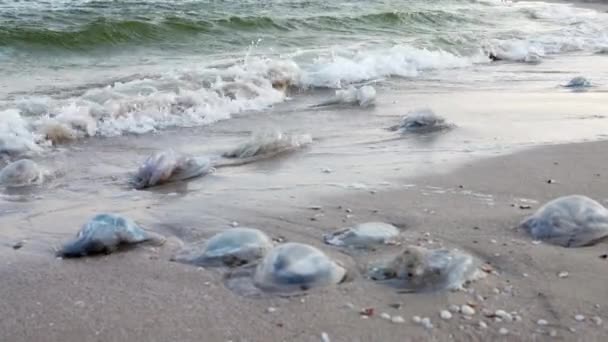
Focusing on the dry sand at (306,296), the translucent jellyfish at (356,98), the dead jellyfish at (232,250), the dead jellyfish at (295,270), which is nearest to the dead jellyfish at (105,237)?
the dry sand at (306,296)

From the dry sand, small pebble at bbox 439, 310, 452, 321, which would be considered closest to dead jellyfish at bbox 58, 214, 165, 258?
the dry sand

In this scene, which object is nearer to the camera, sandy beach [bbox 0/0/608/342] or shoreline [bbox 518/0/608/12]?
sandy beach [bbox 0/0/608/342]

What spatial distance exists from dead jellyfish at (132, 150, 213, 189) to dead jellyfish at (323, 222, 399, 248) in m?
1.39

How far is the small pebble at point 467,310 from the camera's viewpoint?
247cm

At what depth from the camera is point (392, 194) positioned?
157 inches

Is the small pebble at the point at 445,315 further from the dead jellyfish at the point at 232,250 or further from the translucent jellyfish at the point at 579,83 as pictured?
the translucent jellyfish at the point at 579,83

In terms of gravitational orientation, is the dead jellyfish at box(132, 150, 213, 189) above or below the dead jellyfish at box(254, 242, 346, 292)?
below

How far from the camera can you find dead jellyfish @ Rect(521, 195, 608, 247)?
10.1 ft

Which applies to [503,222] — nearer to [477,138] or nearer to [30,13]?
[477,138]

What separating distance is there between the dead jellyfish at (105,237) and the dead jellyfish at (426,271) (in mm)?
1078

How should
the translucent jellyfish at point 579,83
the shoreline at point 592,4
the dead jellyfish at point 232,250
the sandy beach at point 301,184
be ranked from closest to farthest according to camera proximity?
1. the sandy beach at point 301,184
2. the dead jellyfish at point 232,250
3. the translucent jellyfish at point 579,83
4. the shoreline at point 592,4

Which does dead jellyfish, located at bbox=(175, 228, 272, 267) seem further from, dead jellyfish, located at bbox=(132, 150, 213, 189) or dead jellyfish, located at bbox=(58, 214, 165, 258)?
dead jellyfish, located at bbox=(132, 150, 213, 189)

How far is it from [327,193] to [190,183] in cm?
85

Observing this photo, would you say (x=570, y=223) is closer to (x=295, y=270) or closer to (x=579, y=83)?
(x=295, y=270)
